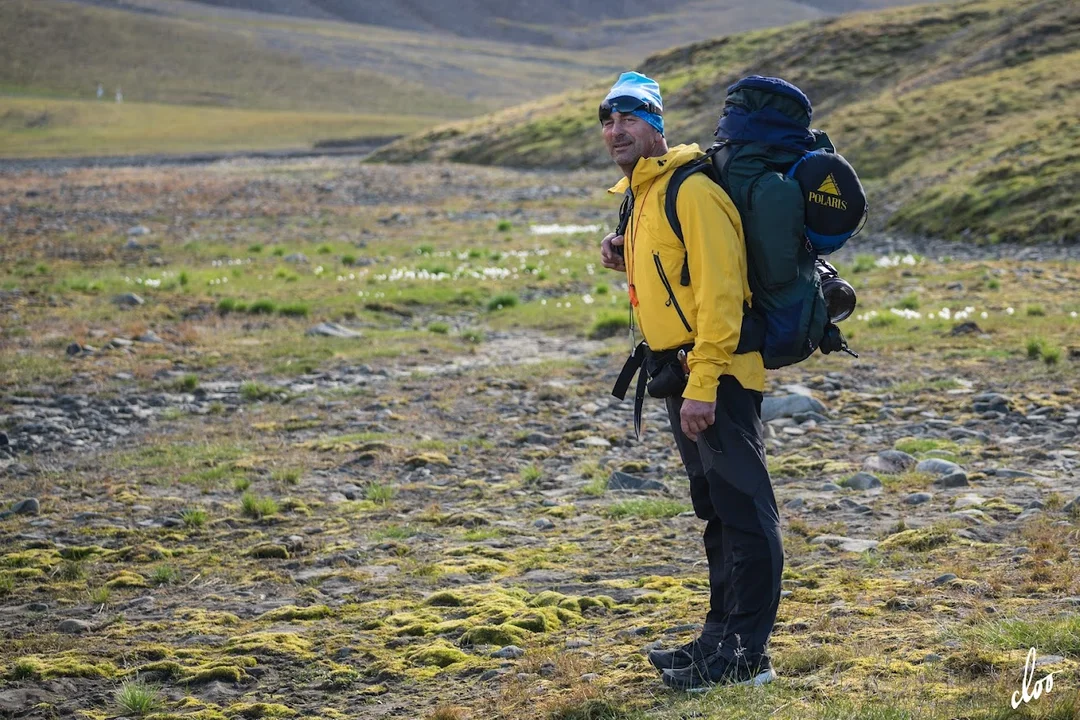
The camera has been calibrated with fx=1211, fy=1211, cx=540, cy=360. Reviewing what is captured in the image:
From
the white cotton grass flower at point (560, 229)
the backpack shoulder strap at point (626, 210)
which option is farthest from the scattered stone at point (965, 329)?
the white cotton grass flower at point (560, 229)

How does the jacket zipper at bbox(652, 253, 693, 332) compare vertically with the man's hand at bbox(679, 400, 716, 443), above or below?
above

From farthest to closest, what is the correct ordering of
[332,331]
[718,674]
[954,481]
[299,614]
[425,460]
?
[332,331], [425,460], [954,481], [299,614], [718,674]

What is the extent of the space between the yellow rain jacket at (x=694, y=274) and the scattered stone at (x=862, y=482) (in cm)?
463

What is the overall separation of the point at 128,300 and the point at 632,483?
46.6 feet

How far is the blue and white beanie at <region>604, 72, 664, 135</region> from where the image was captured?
20.7ft

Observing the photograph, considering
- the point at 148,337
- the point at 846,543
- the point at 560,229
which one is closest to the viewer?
the point at 846,543

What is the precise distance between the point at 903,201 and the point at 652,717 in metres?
32.4

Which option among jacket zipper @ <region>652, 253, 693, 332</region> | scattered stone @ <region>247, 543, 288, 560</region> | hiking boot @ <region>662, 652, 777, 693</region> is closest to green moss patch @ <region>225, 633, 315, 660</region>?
scattered stone @ <region>247, 543, 288, 560</region>

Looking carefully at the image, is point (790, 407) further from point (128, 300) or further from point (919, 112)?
point (919, 112)

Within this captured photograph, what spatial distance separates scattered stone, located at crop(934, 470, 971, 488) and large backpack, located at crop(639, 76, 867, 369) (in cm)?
456

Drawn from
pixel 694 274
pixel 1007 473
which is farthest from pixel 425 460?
pixel 694 274

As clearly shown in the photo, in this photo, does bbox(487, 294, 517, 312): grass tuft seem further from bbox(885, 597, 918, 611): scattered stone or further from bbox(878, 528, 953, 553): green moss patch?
bbox(885, 597, 918, 611): scattered stone

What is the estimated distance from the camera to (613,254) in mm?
7109

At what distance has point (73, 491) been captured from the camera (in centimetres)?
1139
